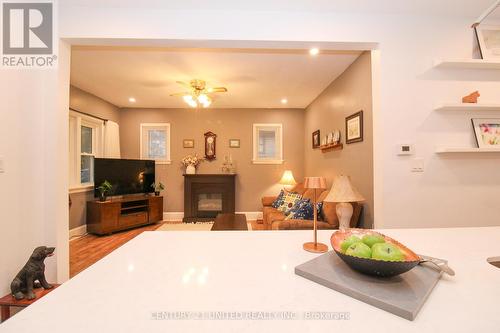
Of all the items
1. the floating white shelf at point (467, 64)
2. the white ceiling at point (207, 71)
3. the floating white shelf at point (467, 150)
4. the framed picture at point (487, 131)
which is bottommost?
the floating white shelf at point (467, 150)

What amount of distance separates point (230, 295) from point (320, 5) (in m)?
2.26

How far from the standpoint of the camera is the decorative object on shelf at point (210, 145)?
200 inches

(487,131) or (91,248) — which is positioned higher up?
(487,131)

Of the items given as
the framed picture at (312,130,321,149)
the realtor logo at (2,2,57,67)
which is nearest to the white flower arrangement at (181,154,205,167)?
the framed picture at (312,130,321,149)

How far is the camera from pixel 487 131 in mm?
2016

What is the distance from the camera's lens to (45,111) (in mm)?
1877

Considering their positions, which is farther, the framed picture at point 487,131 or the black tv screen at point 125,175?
the black tv screen at point 125,175

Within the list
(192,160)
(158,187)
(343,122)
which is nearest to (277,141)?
(192,160)

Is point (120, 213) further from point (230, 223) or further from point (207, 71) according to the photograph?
point (207, 71)

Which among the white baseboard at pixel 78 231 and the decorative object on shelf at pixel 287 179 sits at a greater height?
the decorative object on shelf at pixel 287 179

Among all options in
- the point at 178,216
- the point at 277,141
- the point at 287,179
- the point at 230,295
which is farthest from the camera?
the point at 277,141

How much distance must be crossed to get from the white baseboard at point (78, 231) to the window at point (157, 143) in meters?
1.82

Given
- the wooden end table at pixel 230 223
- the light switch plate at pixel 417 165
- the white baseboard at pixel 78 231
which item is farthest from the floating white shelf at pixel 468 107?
the white baseboard at pixel 78 231

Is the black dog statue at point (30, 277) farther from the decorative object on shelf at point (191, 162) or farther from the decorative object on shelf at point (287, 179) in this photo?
the decorative object on shelf at point (287, 179)
